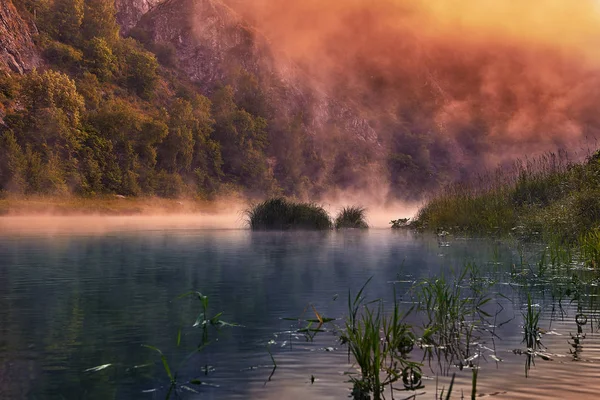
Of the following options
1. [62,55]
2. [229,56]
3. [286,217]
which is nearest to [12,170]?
[62,55]

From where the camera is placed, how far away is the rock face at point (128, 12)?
16638 cm

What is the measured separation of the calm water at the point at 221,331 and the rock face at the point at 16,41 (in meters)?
93.0

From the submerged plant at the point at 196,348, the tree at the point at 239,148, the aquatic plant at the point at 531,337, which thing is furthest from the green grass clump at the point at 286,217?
the tree at the point at 239,148

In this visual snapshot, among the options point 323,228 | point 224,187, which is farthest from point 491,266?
point 224,187

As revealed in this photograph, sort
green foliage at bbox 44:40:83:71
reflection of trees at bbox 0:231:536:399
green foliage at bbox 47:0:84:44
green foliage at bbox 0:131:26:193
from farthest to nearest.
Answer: green foliage at bbox 47:0:84:44 → green foliage at bbox 44:40:83:71 → green foliage at bbox 0:131:26:193 → reflection of trees at bbox 0:231:536:399

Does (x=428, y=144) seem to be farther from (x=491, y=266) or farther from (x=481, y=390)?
(x=481, y=390)

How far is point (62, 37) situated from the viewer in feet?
407

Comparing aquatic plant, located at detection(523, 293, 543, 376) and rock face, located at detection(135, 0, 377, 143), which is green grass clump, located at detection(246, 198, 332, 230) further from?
rock face, located at detection(135, 0, 377, 143)

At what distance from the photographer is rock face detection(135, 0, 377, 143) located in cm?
16762

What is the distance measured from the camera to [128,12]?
169m

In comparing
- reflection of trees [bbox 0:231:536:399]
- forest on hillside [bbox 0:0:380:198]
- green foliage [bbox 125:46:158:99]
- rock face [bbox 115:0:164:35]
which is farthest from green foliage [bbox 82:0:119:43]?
reflection of trees [bbox 0:231:536:399]

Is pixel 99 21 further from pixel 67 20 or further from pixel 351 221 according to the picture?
pixel 351 221

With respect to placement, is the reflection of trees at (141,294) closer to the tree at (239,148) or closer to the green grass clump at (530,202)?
the green grass clump at (530,202)

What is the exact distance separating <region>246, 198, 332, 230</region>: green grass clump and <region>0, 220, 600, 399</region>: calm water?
1843cm
